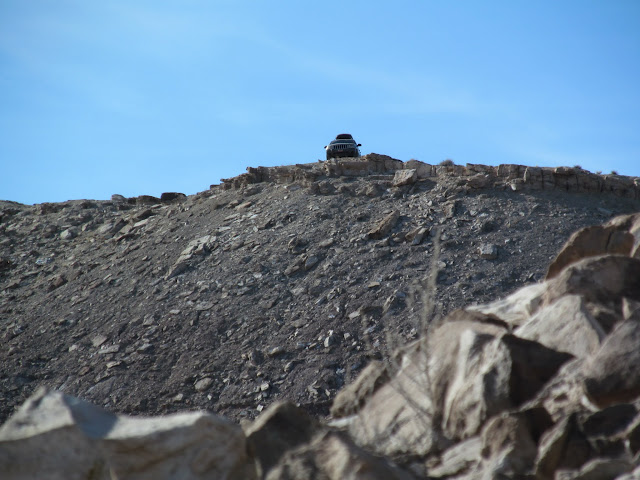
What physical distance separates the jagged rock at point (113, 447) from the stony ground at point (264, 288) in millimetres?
7071

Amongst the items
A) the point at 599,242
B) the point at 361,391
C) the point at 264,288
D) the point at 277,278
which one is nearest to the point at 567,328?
the point at 361,391

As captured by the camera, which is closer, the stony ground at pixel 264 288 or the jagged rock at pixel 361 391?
the jagged rock at pixel 361 391

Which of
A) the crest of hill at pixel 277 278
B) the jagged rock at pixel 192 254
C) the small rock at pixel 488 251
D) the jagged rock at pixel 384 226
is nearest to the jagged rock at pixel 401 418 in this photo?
the crest of hill at pixel 277 278

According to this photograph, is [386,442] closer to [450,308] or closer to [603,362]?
[603,362]

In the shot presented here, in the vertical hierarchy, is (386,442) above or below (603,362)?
below

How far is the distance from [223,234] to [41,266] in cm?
636

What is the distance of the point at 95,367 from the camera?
14.1 metres

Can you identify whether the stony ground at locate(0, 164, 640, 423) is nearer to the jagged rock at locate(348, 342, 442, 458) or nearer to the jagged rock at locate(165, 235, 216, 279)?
the jagged rock at locate(165, 235, 216, 279)

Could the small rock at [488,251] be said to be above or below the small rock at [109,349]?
above

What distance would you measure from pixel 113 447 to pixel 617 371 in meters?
2.88

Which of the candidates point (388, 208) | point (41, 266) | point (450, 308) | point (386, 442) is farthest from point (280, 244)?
point (386, 442)

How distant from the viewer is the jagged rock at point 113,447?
13.3ft

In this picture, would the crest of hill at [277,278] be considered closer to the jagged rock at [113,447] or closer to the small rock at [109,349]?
the small rock at [109,349]

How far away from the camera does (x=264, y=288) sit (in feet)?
49.7
